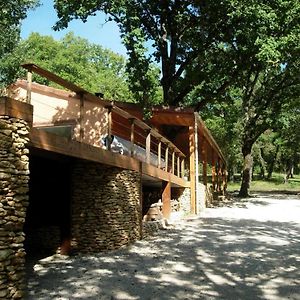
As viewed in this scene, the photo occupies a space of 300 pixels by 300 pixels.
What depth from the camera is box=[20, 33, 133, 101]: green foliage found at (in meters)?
41.3

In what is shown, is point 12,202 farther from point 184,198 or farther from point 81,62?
point 81,62

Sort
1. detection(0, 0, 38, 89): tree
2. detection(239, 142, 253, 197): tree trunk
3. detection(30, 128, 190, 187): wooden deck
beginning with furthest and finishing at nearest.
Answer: detection(239, 142, 253, 197): tree trunk < detection(0, 0, 38, 89): tree < detection(30, 128, 190, 187): wooden deck

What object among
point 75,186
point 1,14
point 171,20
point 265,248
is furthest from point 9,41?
point 265,248

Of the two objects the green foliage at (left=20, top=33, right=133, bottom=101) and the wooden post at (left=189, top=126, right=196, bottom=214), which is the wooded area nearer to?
the wooden post at (left=189, top=126, right=196, bottom=214)

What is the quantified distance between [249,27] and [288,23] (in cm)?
182

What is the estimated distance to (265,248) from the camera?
9.96m

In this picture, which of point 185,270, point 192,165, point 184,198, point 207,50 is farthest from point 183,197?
point 185,270

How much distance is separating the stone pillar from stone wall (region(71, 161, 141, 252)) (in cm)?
377

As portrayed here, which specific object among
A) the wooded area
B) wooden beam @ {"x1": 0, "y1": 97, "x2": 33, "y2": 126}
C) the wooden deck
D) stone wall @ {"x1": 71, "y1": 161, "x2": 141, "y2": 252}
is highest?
the wooded area

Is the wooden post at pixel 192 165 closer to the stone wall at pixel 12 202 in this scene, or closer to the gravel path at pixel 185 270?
the gravel path at pixel 185 270

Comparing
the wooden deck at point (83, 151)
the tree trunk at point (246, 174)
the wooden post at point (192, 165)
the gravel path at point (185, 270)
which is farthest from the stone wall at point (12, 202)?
the tree trunk at point (246, 174)

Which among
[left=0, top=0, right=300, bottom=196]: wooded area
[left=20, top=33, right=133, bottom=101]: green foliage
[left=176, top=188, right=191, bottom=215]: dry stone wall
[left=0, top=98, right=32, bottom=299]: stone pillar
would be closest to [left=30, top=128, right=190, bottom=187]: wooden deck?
[left=0, top=98, right=32, bottom=299]: stone pillar

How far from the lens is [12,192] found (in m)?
5.80

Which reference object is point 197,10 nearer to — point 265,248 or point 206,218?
point 206,218
